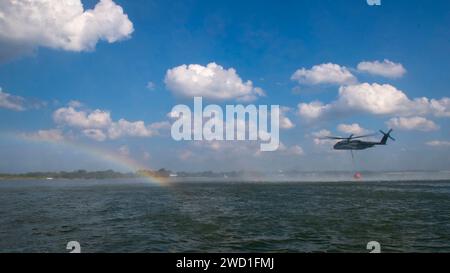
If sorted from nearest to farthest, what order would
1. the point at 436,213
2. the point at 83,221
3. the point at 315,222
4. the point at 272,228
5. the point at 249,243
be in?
1. the point at 249,243
2. the point at 272,228
3. the point at 315,222
4. the point at 83,221
5. the point at 436,213

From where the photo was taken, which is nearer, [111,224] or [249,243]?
[249,243]

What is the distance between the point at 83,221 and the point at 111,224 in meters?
3.39

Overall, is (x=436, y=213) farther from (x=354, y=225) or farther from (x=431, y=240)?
(x=431, y=240)

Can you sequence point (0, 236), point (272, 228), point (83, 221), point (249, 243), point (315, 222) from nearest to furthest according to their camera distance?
point (249, 243), point (0, 236), point (272, 228), point (315, 222), point (83, 221)

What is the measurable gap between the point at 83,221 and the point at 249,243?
49.5ft

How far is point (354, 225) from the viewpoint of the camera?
2430cm
